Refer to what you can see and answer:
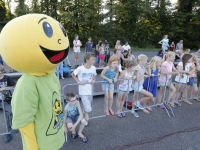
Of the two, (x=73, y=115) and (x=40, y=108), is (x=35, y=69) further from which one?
(x=73, y=115)

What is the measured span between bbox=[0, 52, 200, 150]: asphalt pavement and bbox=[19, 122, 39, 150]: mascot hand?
1.53m

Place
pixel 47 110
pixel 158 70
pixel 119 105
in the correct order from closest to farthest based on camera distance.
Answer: pixel 47 110
pixel 119 105
pixel 158 70

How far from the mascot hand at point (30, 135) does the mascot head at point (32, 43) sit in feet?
2.01

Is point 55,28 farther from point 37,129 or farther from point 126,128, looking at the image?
point 126,128

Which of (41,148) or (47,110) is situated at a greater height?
A: (47,110)

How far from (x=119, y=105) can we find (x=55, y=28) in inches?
130

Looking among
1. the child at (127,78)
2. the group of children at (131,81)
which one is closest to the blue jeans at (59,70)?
the group of children at (131,81)

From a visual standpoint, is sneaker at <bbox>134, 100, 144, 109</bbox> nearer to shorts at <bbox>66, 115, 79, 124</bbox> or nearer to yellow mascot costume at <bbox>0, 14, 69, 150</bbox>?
shorts at <bbox>66, 115, 79, 124</bbox>

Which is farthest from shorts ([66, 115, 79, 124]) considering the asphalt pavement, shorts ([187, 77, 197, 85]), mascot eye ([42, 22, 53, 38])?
shorts ([187, 77, 197, 85])

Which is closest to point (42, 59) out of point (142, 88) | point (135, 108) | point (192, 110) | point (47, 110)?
point (47, 110)

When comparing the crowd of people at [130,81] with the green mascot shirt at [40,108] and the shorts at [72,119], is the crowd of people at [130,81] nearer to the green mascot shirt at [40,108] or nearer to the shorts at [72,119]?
the shorts at [72,119]

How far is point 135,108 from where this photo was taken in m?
5.00

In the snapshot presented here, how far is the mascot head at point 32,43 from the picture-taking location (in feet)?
5.20

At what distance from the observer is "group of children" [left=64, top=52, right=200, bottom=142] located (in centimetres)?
365
